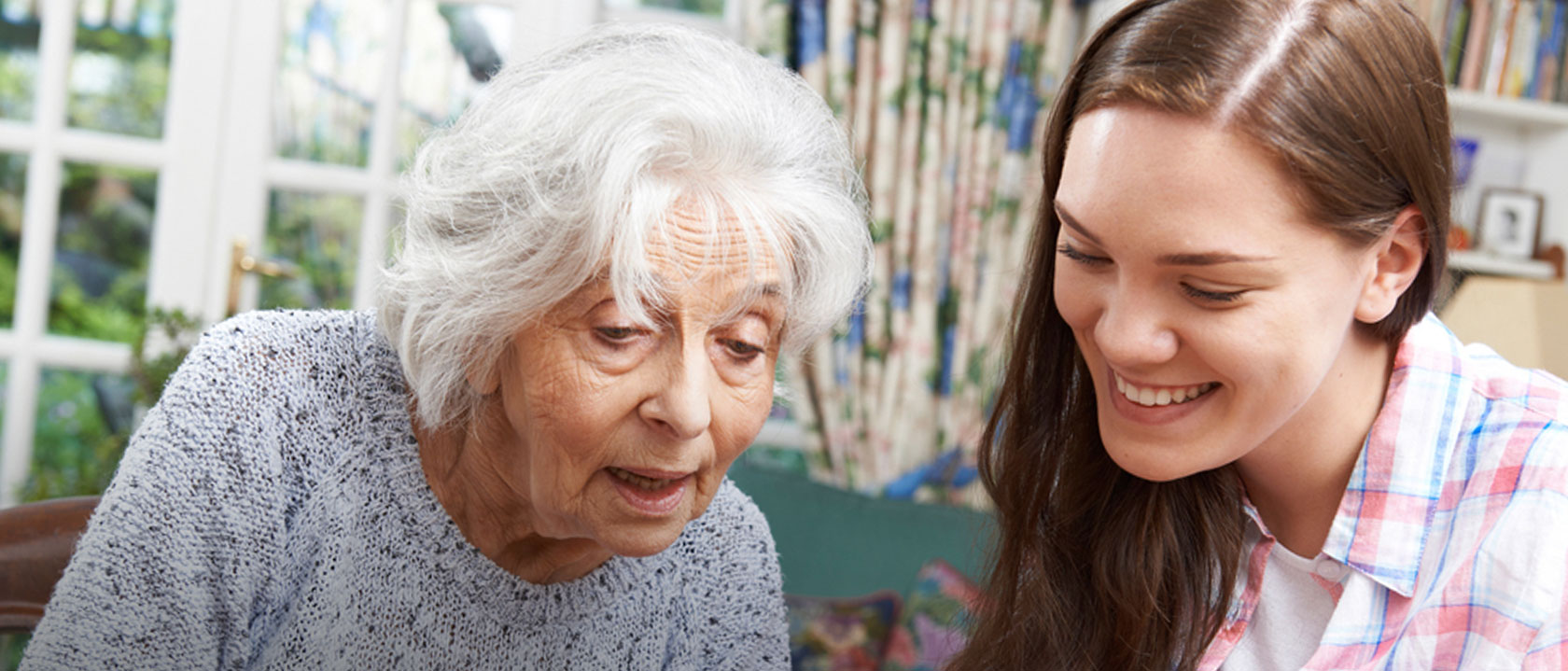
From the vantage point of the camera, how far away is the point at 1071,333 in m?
1.29

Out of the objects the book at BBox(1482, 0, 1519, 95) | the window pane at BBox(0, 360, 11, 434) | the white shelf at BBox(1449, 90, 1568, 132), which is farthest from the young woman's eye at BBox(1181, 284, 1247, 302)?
the window pane at BBox(0, 360, 11, 434)

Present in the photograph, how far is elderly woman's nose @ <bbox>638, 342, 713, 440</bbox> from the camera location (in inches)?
41.7

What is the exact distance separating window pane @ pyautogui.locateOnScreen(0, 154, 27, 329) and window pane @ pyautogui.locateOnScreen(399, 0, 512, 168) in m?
1.12

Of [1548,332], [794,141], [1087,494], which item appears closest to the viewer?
[794,141]

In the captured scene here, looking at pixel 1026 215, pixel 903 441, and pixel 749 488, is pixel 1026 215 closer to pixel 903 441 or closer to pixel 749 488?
pixel 903 441

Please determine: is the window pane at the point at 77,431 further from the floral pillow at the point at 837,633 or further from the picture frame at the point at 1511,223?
the picture frame at the point at 1511,223

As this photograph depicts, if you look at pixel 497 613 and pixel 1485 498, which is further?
pixel 497 613

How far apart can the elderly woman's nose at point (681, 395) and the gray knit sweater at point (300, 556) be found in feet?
1.03

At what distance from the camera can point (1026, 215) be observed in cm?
306

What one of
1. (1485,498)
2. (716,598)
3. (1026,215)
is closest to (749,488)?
(1026,215)

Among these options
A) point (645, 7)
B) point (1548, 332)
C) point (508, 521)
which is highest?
point (645, 7)

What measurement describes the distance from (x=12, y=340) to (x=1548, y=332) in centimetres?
339

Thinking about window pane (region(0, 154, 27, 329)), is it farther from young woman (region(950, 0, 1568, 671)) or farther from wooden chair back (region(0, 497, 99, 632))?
young woman (region(950, 0, 1568, 671))

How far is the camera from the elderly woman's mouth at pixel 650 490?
3.65 ft
